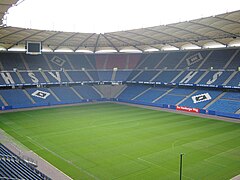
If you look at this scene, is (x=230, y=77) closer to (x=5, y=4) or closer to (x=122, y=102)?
(x=122, y=102)

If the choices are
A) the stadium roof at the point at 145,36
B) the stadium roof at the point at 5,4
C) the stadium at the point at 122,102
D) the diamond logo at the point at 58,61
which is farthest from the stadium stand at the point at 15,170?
the diamond logo at the point at 58,61

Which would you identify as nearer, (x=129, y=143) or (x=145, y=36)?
(x=129, y=143)

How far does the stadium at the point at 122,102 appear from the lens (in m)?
20.7

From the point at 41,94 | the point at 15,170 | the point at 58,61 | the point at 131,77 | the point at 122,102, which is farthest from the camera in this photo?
the point at 131,77

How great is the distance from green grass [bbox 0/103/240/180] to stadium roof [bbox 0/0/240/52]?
13.2 metres

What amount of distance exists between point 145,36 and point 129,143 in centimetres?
2434

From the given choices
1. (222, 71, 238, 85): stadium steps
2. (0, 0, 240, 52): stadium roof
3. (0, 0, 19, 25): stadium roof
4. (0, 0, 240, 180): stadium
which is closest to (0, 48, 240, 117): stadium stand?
(222, 71, 238, 85): stadium steps

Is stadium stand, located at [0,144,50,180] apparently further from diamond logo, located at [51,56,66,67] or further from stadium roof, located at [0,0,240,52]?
diamond logo, located at [51,56,66,67]

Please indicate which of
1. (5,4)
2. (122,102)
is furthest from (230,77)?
(5,4)

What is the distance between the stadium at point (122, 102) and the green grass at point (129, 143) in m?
0.10

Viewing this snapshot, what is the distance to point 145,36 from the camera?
45.1 m

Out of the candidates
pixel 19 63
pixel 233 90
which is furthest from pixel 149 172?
pixel 19 63

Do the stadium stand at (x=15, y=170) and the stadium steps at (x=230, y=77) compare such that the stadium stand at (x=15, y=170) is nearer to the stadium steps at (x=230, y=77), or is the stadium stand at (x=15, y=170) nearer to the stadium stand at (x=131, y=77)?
the stadium stand at (x=131, y=77)

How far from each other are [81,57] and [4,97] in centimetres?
2327
